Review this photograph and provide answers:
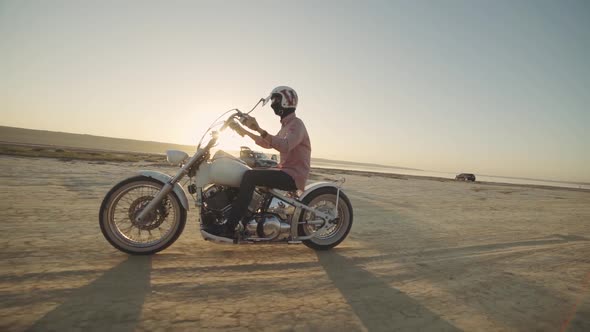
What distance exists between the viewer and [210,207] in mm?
3936

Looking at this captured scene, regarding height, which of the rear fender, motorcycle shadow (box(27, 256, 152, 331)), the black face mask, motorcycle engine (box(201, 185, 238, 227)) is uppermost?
the black face mask

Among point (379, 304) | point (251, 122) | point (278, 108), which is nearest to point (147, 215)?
point (251, 122)

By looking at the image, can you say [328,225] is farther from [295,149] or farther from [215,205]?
[215,205]

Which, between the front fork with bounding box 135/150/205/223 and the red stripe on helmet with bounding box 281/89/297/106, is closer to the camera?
the front fork with bounding box 135/150/205/223

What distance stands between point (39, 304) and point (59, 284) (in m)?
0.40

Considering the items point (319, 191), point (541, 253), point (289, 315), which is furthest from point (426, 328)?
point (541, 253)

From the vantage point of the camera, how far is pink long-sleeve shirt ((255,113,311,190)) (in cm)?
399

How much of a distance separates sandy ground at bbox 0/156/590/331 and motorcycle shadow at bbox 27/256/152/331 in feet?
0.03

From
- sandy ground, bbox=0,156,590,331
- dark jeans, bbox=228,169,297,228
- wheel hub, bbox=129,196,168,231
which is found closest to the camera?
sandy ground, bbox=0,156,590,331

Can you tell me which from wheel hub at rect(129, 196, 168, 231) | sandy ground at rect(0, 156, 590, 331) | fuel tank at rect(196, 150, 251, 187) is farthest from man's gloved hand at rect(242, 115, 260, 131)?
sandy ground at rect(0, 156, 590, 331)

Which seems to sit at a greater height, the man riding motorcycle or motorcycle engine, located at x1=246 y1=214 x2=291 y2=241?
the man riding motorcycle

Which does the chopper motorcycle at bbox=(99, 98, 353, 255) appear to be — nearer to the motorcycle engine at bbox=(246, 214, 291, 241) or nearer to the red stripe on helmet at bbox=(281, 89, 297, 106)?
the motorcycle engine at bbox=(246, 214, 291, 241)

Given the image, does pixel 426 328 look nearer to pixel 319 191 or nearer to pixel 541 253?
pixel 319 191

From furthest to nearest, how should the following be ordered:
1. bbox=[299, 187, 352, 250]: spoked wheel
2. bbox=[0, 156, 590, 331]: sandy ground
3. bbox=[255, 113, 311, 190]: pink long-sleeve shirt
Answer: bbox=[299, 187, 352, 250]: spoked wheel, bbox=[255, 113, 311, 190]: pink long-sleeve shirt, bbox=[0, 156, 590, 331]: sandy ground
